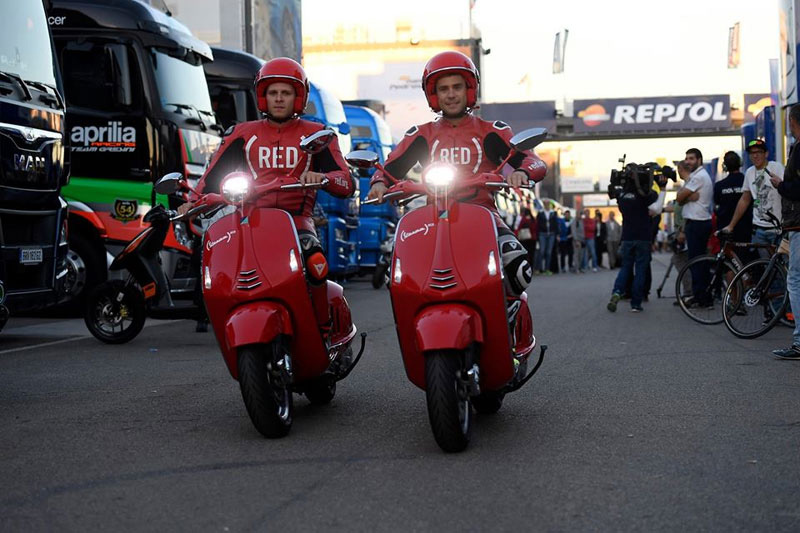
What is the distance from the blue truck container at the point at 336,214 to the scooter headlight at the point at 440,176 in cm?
1191

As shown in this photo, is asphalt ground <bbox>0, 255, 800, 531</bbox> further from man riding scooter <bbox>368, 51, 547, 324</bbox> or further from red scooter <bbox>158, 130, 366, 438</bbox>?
man riding scooter <bbox>368, 51, 547, 324</bbox>

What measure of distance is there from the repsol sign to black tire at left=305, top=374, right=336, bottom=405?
55.1 m

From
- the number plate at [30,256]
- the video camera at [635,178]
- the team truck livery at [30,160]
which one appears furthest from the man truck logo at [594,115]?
the number plate at [30,256]

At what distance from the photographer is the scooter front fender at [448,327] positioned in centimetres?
479

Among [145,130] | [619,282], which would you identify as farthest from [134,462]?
[619,282]

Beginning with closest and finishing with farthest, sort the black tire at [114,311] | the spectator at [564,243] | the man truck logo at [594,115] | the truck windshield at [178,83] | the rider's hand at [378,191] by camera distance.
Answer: the rider's hand at [378,191]
the black tire at [114,311]
the truck windshield at [178,83]
the spectator at [564,243]
the man truck logo at [594,115]

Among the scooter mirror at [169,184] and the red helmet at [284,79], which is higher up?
the red helmet at [284,79]

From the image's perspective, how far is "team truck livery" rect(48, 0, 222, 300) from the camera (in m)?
11.8

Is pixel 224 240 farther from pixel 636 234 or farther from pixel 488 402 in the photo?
pixel 636 234

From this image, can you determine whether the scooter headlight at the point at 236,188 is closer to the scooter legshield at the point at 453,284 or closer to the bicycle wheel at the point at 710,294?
the scooter legshield at the point at 453,284

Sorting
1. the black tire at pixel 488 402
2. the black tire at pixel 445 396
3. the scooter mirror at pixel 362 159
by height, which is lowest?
the black tire at pixel 488 402

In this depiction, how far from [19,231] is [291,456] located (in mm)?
4672

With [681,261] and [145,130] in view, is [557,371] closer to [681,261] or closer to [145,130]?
[145,130]

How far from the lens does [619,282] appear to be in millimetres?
14477
